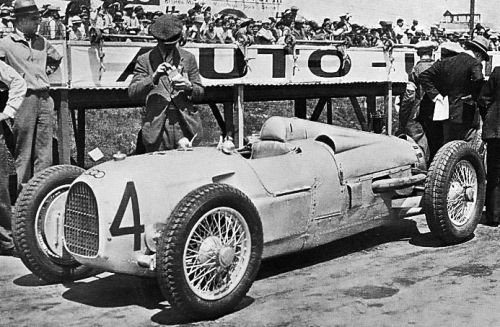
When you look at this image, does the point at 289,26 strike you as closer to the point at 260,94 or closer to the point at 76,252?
the point at 260,94

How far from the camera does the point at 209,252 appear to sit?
180 inches

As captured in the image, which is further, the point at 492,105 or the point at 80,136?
the point at 80,136

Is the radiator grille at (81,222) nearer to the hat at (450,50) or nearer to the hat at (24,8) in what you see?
the hat at (24,8)

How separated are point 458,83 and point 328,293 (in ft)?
12.0

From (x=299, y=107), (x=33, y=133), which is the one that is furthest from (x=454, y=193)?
(x=299, y=107)

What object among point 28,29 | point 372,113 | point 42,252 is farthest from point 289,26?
point 42,252

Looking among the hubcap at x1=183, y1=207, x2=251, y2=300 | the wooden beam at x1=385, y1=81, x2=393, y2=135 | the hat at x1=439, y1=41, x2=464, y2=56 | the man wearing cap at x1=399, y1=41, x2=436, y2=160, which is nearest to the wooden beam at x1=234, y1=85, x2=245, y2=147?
the man wearing cap at x1=399, y1=41, x2=436, y2=160

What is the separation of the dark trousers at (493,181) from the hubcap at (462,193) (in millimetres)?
625

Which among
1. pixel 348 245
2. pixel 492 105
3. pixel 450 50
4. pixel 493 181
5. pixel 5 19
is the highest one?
pixel 5 19

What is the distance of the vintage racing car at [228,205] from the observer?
4.55m

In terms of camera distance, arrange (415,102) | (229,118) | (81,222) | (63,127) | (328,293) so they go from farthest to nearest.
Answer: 1. (229,118)
2. (415,102)
3. (63,127)
4. (328,293)
5. (81,222)

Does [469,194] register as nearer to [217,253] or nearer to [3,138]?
[217,253]

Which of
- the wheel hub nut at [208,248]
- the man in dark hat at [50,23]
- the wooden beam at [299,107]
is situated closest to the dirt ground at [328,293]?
the wheel hub nut at [208,248]

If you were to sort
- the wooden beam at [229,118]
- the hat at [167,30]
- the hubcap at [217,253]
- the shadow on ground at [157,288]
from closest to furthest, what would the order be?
the hubcap at [217,253] → the shadow on ground at [157,288] → the hat at [167,30] → the wooden beam at [229,118]
